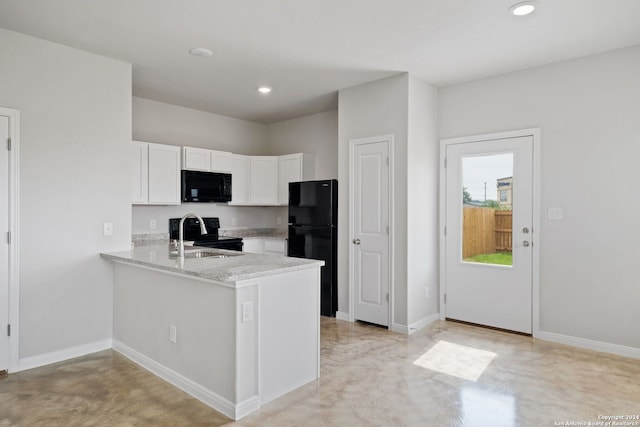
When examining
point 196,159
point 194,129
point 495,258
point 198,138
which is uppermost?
point 194,129

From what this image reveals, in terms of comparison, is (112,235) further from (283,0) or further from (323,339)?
(283,0)

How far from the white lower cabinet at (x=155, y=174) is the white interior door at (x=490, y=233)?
3.23 meters

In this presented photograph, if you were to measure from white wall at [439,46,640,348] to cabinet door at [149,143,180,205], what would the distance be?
12.3 ft

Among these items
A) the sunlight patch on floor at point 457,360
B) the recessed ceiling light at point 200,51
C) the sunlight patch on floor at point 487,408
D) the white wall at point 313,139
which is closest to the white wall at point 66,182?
the recessed ceiling light at point 200,51

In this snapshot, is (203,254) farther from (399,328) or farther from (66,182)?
(399,328)

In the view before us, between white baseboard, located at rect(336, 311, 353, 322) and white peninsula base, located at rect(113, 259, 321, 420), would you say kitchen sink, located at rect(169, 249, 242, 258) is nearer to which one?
white peninsula base, located at rect(113, 259, 321, 420)

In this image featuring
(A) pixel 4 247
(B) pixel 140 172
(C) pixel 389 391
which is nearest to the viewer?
(C) pixel 389 391

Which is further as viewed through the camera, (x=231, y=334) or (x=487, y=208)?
(x=487, y=208)

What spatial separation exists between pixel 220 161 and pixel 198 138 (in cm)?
55

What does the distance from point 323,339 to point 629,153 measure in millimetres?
3159

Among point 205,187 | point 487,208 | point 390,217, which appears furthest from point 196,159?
point 487,208

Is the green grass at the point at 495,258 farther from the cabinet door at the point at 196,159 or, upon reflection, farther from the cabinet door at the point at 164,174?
the cabinet door at the point at 164,174

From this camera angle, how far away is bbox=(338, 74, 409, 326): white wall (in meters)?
4.03

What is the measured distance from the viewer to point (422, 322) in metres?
4.21
